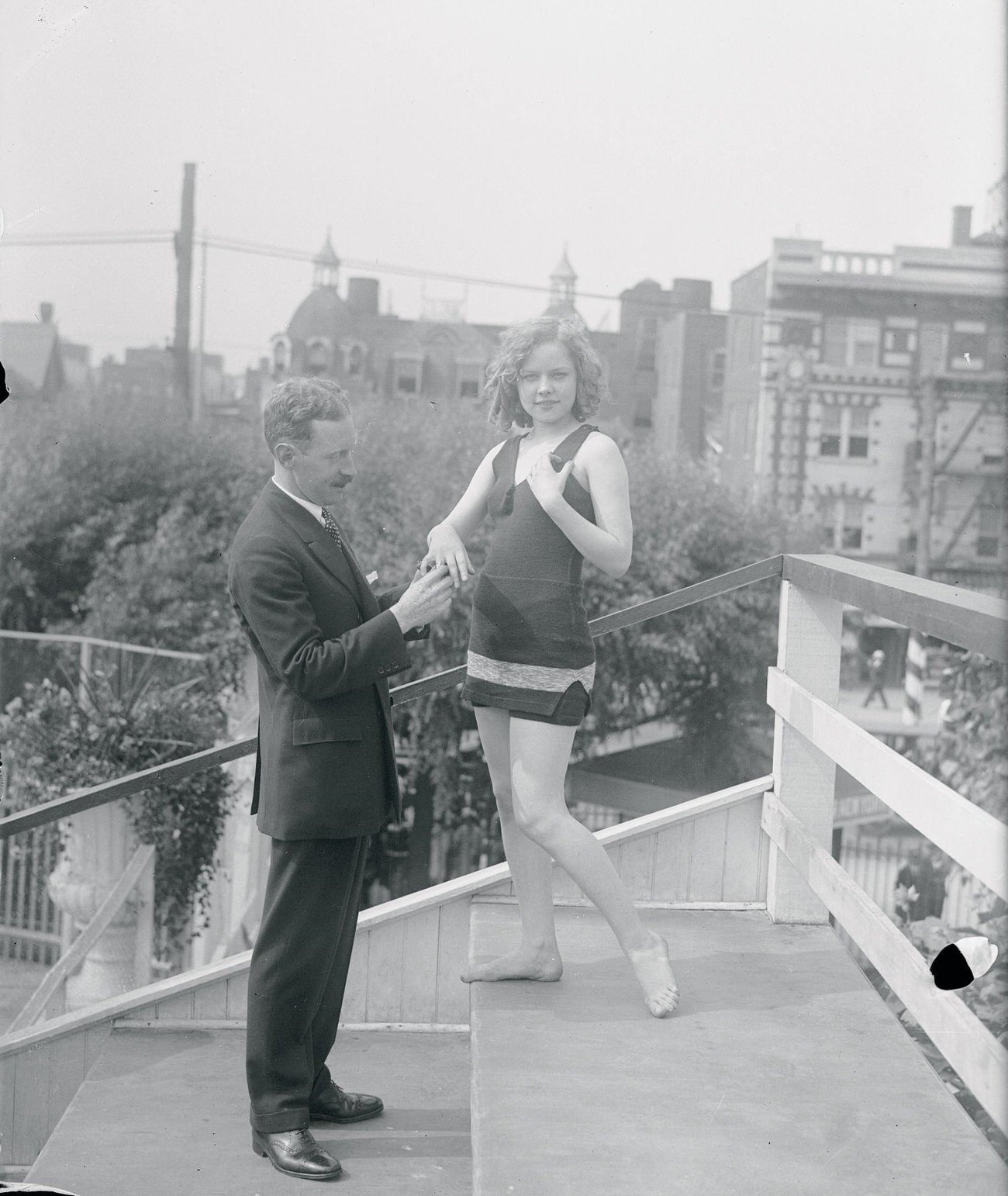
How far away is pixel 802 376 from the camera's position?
2170 centimetres

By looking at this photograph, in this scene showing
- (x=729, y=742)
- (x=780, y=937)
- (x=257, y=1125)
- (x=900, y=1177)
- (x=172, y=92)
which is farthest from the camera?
(x=729, y=742)

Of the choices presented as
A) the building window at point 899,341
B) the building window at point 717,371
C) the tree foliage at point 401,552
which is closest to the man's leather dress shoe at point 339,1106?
the tree foliage at point 401,552

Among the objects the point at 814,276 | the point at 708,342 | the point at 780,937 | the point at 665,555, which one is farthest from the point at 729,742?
the point at 780,937

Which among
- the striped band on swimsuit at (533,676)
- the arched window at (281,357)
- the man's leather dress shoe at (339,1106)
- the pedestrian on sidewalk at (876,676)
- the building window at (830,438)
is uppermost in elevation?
the arched window at (281,357)

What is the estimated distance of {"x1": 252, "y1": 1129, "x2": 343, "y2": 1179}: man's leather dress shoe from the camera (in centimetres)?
238

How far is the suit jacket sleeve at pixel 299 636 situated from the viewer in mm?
2221

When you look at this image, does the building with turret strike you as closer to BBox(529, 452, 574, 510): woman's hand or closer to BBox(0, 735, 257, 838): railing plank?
BBox(0, 735, 257, 838): railing plank

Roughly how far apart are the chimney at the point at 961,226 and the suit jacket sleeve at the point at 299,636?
21556mm

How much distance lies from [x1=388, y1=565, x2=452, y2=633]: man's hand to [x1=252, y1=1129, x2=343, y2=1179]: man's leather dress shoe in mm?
928

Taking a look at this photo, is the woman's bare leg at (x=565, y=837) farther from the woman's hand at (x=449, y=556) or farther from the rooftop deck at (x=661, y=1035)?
the woman's hand at (x=449, y=556)

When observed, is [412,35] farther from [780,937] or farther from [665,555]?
[780,937]

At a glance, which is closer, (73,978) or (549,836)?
(549,836)

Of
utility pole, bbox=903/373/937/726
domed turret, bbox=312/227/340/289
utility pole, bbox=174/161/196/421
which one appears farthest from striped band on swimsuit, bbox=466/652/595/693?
utility pole, bbox=903/373/937/726

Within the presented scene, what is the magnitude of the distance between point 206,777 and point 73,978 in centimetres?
136
